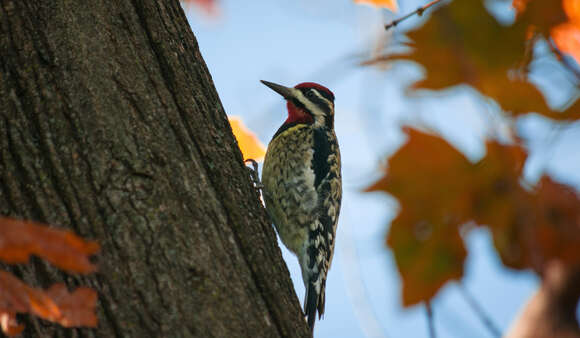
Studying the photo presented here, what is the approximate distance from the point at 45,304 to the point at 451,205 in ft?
3.91

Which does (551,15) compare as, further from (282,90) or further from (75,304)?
(282,90)

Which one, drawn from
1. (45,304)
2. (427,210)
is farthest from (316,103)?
(45,304)

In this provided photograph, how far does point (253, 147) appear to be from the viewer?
404cm

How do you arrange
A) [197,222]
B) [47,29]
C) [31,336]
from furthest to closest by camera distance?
[47,29]
[197,222]
[31,336]

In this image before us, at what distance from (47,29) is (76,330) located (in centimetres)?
111

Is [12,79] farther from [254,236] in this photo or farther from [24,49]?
[254,236]

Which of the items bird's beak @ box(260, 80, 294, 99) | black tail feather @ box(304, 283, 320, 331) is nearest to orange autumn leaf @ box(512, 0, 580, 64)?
black tail feather @ box(304, 283, 320, 331)

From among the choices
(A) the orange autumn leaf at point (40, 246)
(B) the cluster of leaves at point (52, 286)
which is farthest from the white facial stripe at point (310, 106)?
(A) the orange autumn leaf at point (40, 246)

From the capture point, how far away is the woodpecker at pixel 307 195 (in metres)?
4.73

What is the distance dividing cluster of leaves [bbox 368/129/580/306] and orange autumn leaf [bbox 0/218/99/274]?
2.78 feet

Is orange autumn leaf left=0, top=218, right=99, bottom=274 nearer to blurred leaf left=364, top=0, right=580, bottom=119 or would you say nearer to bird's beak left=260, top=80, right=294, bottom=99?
blurred leaf left=364, top=0, right=580, bottom=119

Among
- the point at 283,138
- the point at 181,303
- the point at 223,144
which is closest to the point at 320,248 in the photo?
the point at 283,138

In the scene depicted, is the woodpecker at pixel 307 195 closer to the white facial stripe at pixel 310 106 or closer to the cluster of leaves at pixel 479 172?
the white facial stripe at pixel 310 106

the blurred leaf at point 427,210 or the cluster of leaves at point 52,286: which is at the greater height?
the cluster of leaves at point 52,286
